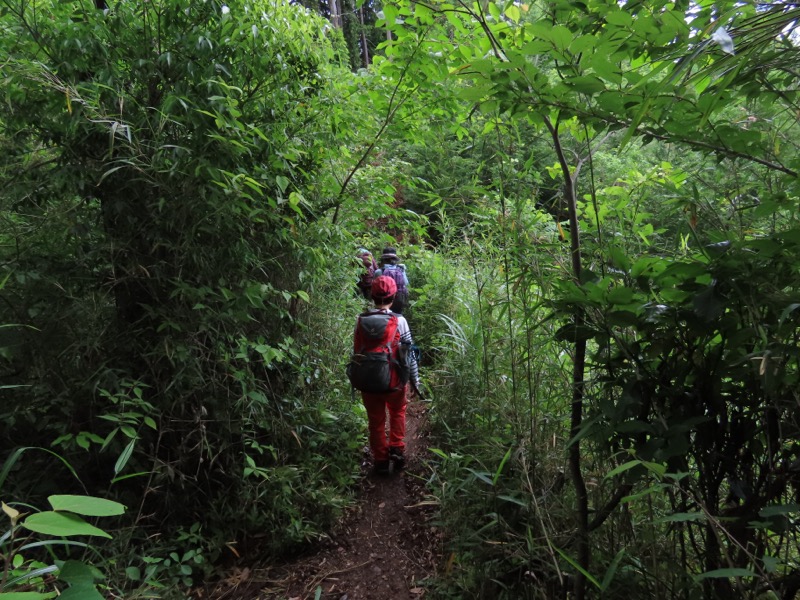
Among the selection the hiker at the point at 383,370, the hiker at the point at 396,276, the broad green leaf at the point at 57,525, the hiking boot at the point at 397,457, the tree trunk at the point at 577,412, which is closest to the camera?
the broad green leaf at the point at 57,525

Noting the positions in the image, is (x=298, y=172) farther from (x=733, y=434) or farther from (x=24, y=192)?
(x=733, y=434)

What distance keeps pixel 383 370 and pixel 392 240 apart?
44.5 inches

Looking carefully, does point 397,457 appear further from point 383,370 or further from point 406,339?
point 406,339

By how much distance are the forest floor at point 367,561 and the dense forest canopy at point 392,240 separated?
181mm

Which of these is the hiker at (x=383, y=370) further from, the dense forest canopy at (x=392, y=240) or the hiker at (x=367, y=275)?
the hiker at (x=367, y=275)

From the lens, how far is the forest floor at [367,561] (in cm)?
252

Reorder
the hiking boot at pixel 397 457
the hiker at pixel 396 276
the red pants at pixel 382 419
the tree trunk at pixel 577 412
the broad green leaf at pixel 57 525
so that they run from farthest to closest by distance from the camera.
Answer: the hiker at pixel 396 276, the hiking boot at pixel 397 457, the red pants at pixel 382 419, the tree trunk at pixel 577 412, the broad green leaf at pixel 57 525

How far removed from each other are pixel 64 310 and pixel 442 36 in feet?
9.52

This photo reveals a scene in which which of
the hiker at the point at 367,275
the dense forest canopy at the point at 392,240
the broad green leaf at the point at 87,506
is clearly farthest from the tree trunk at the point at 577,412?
the hiker at the point at 367,275

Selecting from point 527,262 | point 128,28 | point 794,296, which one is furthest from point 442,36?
point 794,296

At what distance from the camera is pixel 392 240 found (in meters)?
3.51

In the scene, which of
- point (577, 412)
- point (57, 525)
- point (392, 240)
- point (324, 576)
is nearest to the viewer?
point (57, 525)

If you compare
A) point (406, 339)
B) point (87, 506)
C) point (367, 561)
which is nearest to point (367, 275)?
point (406, 339)

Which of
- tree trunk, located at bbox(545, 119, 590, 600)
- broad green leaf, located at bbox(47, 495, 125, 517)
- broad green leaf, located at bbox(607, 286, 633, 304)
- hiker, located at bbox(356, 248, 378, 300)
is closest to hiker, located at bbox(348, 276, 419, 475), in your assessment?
hiker, located at bbox(356, 248, 378, 300)
